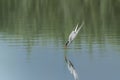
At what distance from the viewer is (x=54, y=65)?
20.8 metres

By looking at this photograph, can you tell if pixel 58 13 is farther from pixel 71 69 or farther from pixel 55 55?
pixel 71 69

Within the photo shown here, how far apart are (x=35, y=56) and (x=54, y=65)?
2399 millimetres

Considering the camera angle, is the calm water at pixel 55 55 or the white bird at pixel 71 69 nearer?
the white bird at pixel 71 69

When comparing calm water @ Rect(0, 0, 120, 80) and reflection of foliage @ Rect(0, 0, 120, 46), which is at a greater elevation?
reflection of foliage @ Rect(0, 0, 120, 46)

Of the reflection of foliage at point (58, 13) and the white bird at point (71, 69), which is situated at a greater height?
the reflection of foliage at point (58, 13)

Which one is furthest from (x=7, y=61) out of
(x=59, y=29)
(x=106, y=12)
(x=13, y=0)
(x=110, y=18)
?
(x=13, y=0)

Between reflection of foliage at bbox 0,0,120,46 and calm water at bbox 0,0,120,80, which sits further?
reflection of foliage at bbox 0,0,120,46

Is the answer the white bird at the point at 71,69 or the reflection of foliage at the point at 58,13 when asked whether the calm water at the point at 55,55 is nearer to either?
the white bird at the point at 71,69

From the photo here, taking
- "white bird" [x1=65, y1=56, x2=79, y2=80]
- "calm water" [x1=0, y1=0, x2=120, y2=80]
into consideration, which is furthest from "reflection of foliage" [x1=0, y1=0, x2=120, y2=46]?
"white bird" [x1=65, y1=56, x2=79, y2=80]

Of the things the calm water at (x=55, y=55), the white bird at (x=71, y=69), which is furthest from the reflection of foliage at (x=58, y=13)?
the white bird at (x=71, y=69)

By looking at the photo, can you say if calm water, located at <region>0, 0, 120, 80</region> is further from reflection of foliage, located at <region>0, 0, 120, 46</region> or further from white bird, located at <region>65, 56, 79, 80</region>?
reflection of foliage, located at <region>0, 0, 120, 46</region>

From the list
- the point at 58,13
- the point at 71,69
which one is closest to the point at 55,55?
the point at 71,69

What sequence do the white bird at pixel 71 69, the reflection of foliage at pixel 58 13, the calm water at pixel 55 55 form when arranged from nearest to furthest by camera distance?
the white bird at pixel 71 69, the calm water at pixel 55 55, the reflection of foliage at pixel 58 13

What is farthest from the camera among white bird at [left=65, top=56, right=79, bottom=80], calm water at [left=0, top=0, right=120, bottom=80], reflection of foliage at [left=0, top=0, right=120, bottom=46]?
reflection of foliage at [left=0, top=0, right=120, bottom=46]
